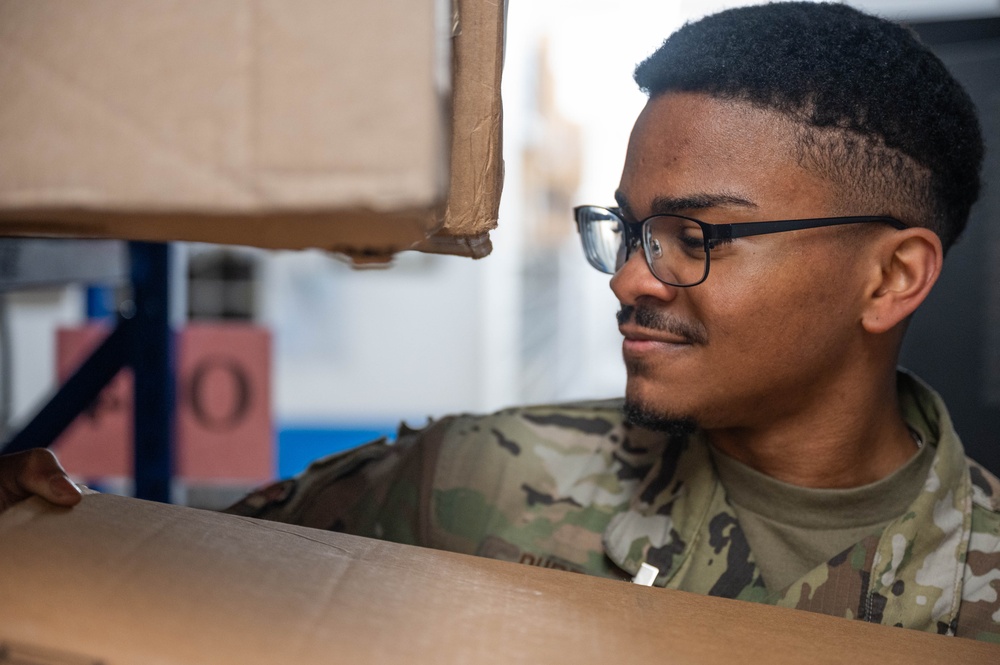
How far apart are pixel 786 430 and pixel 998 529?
251 millimetres

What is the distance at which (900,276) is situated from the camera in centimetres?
98

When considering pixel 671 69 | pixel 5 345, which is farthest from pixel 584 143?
pixel 671 69

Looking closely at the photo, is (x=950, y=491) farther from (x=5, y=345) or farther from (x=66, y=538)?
(x=5, y=345)

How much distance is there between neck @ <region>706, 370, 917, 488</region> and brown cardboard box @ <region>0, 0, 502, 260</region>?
79cm

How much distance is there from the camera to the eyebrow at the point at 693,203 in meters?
0.90

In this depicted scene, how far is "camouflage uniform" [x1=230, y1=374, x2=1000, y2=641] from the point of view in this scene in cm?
87

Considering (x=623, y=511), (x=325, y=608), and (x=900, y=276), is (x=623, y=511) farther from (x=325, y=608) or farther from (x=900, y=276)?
(x=325, y=608)

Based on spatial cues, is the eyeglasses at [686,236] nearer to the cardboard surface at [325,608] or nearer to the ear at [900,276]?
the ear at [900,276]

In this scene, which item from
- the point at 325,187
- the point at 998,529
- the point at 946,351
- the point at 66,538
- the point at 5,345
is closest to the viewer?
the point at 325,187

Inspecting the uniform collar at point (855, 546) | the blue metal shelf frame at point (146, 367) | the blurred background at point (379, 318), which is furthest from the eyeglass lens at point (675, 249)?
the blurred background at point (379, 318)

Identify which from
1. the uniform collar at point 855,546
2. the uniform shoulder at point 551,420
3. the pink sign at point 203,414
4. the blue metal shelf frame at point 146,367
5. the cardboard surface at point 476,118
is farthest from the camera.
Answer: the pink sign at point 203,414

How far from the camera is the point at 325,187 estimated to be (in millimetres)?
303

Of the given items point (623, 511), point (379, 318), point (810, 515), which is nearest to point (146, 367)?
point (623, 511)

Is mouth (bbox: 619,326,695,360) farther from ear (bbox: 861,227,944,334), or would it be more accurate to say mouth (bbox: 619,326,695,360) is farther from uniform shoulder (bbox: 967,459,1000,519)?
uniform shoulder (bbox: 967,459,1000,519)
